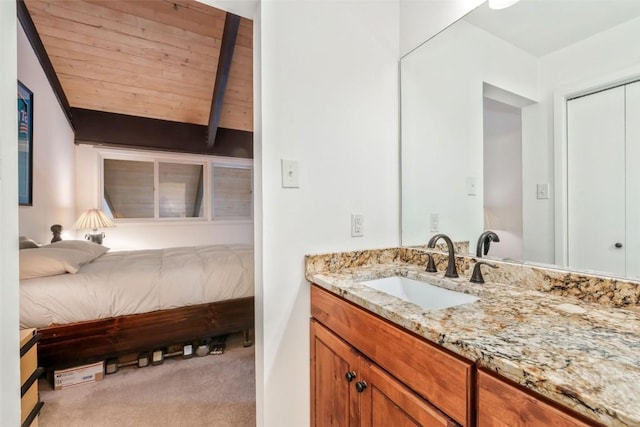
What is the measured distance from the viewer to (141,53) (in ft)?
9.63

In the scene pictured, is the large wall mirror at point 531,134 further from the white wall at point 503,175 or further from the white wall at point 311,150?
the white wall at point 311,150

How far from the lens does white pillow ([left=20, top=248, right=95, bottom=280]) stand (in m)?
1.77

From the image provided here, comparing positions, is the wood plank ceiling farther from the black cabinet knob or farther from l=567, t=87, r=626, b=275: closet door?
the black cabinet knob

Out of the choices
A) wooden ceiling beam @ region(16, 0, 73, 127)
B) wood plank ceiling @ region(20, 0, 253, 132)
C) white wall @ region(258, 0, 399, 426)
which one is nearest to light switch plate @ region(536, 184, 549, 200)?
white wall @ region(258, 0, 399, 426)

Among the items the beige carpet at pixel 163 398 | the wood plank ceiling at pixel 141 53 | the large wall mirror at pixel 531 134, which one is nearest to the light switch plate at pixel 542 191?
the large wall mirror at pixel 531 134

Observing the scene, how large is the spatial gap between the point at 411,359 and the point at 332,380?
460 mm

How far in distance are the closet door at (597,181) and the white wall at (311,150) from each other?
2.39 ft

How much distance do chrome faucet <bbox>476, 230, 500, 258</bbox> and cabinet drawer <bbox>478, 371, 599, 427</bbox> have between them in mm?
784

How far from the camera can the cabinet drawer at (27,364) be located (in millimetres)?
1133

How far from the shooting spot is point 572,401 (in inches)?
16.8

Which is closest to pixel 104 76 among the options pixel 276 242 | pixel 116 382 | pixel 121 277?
pixel 121 277

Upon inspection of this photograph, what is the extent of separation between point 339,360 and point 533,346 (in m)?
0.63

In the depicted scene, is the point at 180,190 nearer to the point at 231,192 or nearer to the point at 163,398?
the point at 231,192

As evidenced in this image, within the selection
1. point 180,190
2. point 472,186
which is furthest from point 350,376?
point 180,190
